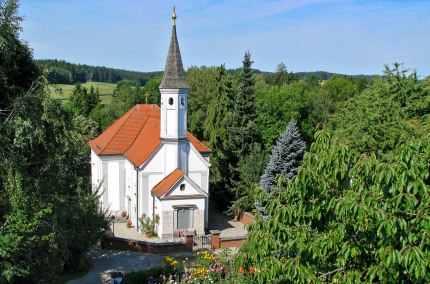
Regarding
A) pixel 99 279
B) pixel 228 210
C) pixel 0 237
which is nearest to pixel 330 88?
pixel 228 210

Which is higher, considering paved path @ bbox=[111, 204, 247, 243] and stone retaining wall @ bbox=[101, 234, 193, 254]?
stone retaining wall @ bbox=[101, 234, 193, 254]

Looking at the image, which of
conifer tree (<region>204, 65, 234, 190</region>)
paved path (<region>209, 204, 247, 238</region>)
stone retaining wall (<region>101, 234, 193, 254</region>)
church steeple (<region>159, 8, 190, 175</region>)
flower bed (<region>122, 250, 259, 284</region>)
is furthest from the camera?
conifer tree (<region>204, 65, 234, 190</region>)

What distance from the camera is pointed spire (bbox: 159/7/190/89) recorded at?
24594 mm

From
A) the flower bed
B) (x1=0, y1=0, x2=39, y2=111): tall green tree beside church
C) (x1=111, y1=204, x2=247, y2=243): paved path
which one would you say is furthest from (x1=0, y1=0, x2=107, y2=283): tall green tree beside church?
(x1=111, y1=204, x2=247, y2=243): paved path

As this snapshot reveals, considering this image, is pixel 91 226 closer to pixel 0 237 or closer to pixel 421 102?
pixel 0 237

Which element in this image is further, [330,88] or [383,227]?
[330,88]

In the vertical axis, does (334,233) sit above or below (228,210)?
above

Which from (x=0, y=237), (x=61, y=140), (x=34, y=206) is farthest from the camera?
(x=61, y=140)

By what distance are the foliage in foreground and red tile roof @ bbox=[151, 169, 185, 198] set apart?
16551mm

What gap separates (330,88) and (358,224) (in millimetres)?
69841

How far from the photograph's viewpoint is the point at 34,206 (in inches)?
500

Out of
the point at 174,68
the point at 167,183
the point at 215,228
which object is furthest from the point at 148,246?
the point at 174,68

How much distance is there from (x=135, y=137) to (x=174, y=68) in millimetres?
6922

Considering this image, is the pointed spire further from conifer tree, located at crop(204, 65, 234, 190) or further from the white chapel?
conifer tree, located at crop(204, 65, 234, 190)
